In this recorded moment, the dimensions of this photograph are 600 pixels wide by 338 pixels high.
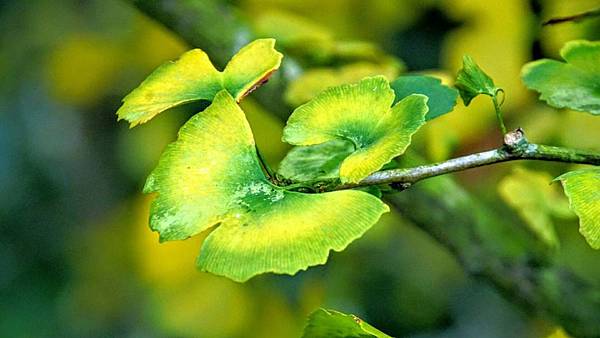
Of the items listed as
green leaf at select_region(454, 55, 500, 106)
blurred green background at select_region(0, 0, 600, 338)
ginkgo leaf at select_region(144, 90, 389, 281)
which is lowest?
blurred green background at select_region(0, 0, 600, 338)

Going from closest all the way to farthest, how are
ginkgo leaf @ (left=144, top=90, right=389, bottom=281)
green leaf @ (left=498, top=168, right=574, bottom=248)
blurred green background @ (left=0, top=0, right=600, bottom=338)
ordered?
ginkgo leaf @ (left=144, top=90, right=389, bottom=281) < green leaf @ (left=498, top=168, right=574, bottom=248) < blurred green background @ (left=0, top=0, right=600, bottom=338)

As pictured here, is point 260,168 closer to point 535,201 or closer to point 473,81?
point 473,81

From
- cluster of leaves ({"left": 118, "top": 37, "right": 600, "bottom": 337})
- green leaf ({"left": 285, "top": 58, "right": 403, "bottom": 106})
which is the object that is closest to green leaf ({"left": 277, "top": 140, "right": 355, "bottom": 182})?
cluster of leaves ({"left": 118, "top": 37, "right": 600, "bottom": 337})

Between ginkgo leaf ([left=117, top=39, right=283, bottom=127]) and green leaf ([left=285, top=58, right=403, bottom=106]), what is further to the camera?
green leaf ([left=285, top=58, right=403, bottom=106])

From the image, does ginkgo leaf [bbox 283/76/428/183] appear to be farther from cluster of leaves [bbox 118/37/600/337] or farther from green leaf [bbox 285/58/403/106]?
green leaf [bbox 285/58/403/106]

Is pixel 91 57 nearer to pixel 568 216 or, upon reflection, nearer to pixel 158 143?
pixel 158 143

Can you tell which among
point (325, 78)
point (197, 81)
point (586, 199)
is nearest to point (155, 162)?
point (325, 78)

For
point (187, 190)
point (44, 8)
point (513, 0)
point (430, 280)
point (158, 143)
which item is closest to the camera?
point (187, 190)

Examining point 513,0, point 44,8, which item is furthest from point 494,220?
point 44,8
